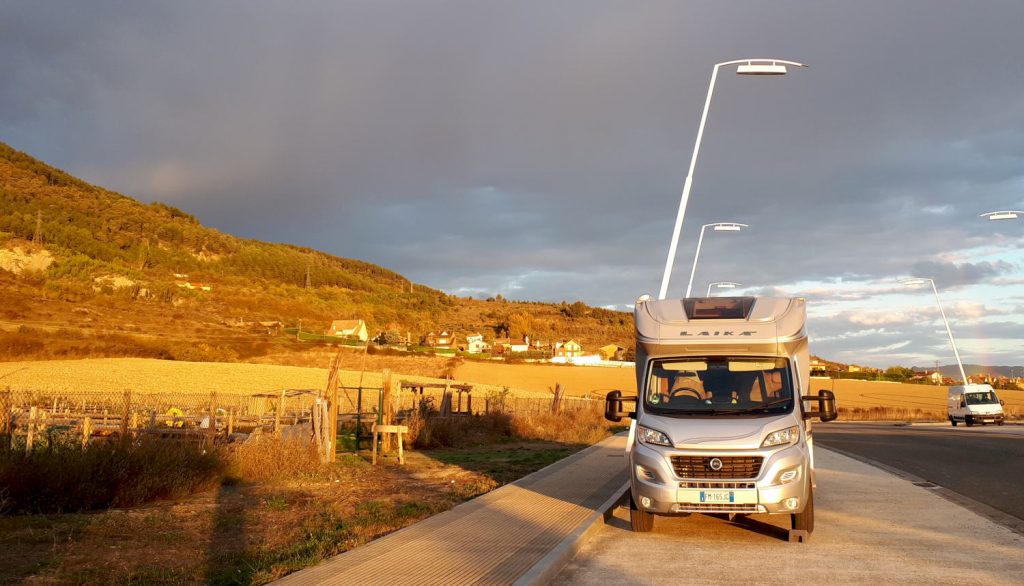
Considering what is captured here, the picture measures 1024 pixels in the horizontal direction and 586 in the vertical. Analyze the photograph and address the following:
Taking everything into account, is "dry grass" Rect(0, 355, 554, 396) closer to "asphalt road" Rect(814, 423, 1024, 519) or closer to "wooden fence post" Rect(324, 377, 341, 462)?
"wooden fence post" Rect(324, 377, 341, 462)

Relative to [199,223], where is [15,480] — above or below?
below

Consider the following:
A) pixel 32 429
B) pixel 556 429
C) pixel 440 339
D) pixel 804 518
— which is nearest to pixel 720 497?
pixel 804 518

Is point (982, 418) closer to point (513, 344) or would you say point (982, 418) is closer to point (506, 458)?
point (506, 458)

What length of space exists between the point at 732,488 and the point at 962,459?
47.9 ft

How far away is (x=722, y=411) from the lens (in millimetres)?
9867

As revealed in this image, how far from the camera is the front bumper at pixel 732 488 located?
9086mm

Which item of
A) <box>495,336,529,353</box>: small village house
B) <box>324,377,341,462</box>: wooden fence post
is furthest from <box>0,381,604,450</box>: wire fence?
<box>495,336,529,353</box>: small village house

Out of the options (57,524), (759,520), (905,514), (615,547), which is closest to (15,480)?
(57,524)

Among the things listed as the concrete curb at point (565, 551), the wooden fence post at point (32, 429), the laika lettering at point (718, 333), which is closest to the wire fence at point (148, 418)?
the wooden fence post at point (32, 429)

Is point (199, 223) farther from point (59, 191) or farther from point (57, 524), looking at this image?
point (57, 524)

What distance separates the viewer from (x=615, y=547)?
9156 mm

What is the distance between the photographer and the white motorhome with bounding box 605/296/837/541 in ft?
30.1

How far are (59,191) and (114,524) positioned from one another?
408ft

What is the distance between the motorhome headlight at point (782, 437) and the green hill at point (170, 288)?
57.9 m
